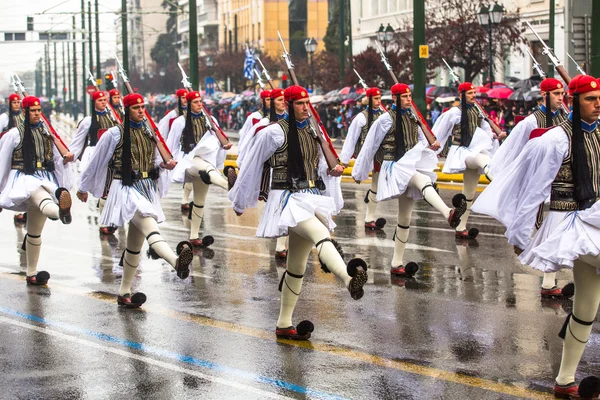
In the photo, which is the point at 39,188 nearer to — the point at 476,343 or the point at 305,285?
the point at 305,285

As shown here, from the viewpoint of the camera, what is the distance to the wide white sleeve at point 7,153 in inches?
484

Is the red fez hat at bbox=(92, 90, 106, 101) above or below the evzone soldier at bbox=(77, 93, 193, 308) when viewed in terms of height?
above

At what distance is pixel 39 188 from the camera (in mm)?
12219

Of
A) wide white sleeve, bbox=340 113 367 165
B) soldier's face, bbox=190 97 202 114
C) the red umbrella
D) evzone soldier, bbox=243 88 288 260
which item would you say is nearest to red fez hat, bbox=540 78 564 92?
evzone soldier, bbox=243 88 288 260

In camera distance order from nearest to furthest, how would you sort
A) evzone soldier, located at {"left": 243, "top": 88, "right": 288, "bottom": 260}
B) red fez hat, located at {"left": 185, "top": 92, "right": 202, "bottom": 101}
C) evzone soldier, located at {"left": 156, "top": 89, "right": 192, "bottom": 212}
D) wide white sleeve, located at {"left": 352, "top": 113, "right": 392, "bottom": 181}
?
evzone soldier, located at {"left": 243, "top": 88, "right": 288, "bottom": 260} < wide white sleeve, located at {"left": 352, "top": 113, "right": 392, "bottom": 181} < red fez hat, located at {"left": 185, "top": 92, "right": 202, "bottom": 101} < evzone soldier, located at {"left": 156, "top": 89, "right": 192, "bottom": 212}

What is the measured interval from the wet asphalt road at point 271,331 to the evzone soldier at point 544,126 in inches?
8.8

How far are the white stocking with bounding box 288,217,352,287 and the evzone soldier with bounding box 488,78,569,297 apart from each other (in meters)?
2.41

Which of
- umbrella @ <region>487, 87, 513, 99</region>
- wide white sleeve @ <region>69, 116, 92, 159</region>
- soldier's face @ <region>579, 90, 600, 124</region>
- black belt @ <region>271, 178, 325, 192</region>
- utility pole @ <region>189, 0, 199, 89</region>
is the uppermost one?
utility pole @ <region>189, 0, 199, 89</region>

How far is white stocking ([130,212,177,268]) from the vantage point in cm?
1027

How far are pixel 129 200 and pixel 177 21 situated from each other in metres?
125

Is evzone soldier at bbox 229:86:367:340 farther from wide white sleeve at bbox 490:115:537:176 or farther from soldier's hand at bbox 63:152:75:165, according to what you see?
soldier's hand at bbox 63:152:75:165

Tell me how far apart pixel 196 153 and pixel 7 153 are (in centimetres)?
434

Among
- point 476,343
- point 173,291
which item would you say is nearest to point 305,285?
point 173,291

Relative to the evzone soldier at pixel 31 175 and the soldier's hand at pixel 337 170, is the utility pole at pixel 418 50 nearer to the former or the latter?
the evzone soldier at pixel 31 175
